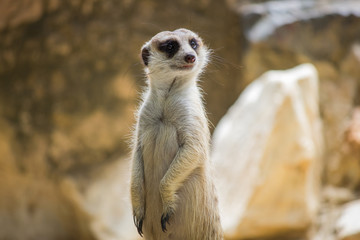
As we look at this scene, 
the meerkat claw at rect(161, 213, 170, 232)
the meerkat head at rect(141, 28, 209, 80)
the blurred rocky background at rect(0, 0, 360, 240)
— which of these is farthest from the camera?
the blurred rocky background at rect(0, 0, 360, 240)

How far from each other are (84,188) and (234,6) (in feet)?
8.67

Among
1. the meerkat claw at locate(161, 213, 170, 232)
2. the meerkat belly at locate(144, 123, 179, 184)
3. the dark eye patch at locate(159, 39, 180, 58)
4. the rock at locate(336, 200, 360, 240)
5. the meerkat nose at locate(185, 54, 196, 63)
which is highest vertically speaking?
the dark eye patch at locate(159, 39, 180, 58)

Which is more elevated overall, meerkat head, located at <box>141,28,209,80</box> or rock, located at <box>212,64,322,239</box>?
meerkat head, located at <box>141,28,209,80</box>

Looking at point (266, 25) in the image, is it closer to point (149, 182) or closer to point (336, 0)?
point (336, 0)

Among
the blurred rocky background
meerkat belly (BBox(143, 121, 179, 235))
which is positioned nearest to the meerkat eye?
meerkat belly (BBox(143, 121, 179, 235))

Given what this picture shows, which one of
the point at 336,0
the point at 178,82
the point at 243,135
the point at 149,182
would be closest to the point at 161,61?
the point at 178,82

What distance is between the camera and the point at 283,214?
4.03m

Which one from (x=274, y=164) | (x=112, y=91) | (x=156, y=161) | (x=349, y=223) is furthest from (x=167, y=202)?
(x=112, y=91)

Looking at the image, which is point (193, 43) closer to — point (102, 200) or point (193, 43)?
point (193, 43)

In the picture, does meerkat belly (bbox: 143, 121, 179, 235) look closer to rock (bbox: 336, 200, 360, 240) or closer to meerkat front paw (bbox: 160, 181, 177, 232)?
meerkat front paw (bbox: 160, 181, 177, 232)

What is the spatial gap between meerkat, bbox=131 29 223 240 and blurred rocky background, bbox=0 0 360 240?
1.92m

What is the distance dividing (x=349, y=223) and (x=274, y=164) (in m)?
0.75

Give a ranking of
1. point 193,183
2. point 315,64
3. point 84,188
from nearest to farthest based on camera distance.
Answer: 1. point 193,183
2. point 315,64
3. point 84,188

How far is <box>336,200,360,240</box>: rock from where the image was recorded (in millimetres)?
3697
